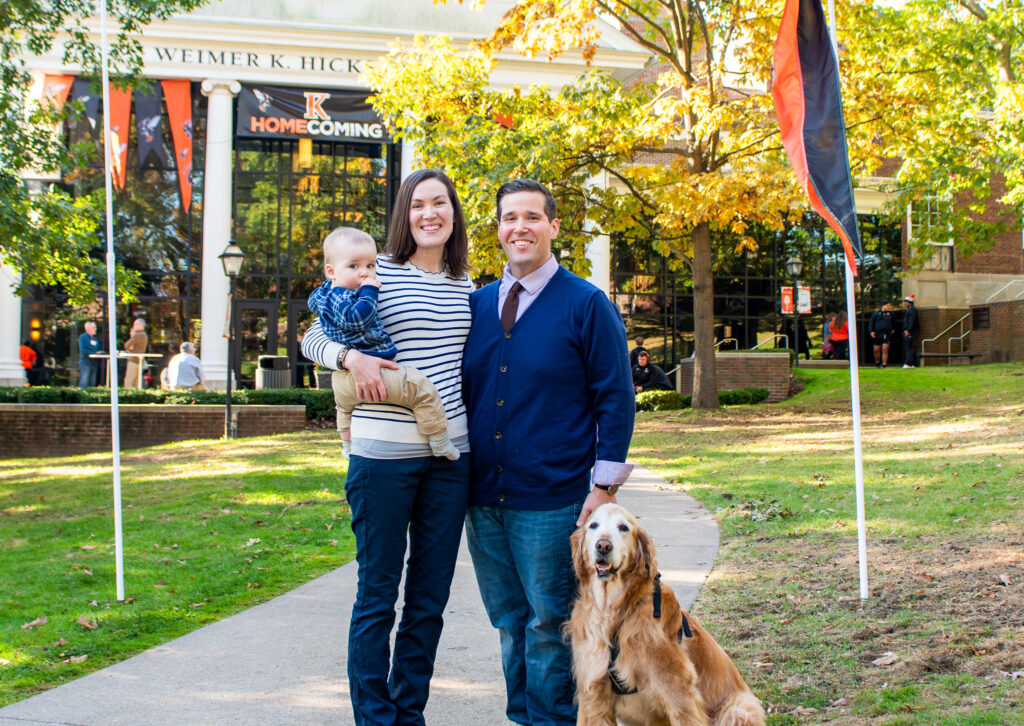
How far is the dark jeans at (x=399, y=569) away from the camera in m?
3.28

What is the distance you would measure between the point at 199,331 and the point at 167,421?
430 inches

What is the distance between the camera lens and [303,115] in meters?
26.5

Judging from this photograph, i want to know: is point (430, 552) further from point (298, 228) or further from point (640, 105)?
point (298, 228)

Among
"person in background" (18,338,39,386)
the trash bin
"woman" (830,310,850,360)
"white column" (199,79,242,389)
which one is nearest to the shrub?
the trash bin

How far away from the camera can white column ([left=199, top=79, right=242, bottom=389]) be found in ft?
86.2

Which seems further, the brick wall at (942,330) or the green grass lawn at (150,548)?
the brick wall at (942,330)

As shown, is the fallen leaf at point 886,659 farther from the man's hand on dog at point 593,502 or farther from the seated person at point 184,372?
the seated person at point 184,372

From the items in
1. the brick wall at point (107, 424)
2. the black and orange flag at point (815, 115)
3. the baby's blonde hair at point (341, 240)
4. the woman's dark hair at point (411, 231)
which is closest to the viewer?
the baby's blonde hair at point (341, 240)

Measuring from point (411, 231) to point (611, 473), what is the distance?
3.97 ft

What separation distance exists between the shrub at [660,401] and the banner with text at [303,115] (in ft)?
40.8

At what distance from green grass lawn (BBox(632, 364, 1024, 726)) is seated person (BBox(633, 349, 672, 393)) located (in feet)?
23.6

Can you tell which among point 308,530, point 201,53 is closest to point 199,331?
point 201,53

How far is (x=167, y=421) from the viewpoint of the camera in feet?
58.3

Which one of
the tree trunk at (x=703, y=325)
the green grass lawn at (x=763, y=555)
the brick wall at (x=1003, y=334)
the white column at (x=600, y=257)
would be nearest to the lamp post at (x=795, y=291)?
the white column at (x=600, y=257)
